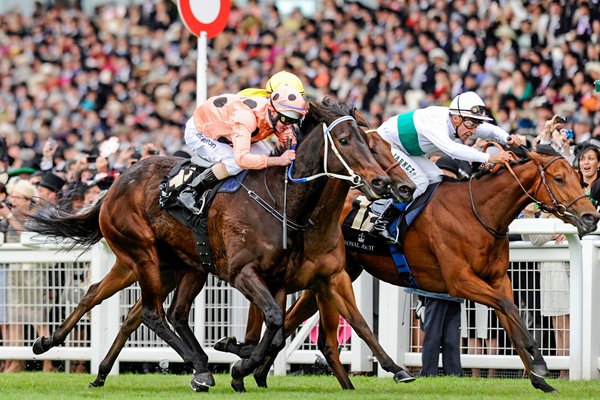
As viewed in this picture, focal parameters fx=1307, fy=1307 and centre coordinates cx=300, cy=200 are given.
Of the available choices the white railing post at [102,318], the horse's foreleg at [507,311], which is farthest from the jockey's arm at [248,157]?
the white railing post at [102,318]

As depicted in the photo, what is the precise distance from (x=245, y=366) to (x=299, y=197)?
1.08m

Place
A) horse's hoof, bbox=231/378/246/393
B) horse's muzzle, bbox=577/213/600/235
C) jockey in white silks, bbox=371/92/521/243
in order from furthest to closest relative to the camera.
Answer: jockey in white silks, bbox=371/92/521/243 → horse's hoof, bbox=231/378/246/393 → horse's muzzle, bbox=577/213/600/235

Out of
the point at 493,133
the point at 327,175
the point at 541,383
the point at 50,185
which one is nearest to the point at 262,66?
the point at 50,185

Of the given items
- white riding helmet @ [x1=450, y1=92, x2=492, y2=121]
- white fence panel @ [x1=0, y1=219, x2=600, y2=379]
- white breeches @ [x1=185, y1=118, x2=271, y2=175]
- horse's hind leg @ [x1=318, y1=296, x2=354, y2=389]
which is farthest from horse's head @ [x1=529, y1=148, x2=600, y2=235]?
white breeches @ [x1=185, y1=118, x2=271, y2=175]

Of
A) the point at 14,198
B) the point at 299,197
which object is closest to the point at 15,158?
the point at 14,198

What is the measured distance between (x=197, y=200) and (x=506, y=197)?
2.02 meters

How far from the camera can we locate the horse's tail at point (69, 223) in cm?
950

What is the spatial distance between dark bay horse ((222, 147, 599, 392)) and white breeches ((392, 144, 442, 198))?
0.40 feet

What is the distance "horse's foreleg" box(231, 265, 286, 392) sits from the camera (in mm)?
7750

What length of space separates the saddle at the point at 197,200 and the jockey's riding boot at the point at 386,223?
1094 mm

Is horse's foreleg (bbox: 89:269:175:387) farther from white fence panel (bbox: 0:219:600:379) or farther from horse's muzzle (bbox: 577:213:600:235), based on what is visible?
horse's muzzle (bbox: 577:213:600:235)

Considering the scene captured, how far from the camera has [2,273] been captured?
11.3 m

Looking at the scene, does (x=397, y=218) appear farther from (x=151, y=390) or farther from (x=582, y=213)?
(x=151, y=390)

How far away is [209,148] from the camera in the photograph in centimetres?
861
